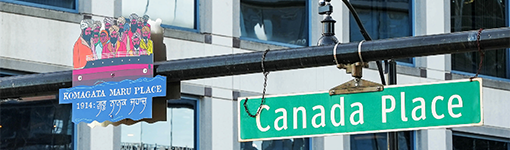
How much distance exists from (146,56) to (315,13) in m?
11.6

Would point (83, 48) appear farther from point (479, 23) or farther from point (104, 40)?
point (479, 23)

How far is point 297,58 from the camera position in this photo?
8.05m

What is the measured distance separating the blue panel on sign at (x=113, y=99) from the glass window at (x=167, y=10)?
356 inches

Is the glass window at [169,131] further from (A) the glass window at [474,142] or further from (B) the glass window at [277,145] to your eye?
(A) the glass window at [474,142]

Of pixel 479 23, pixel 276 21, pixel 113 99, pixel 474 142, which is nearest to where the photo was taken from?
pixel 113 99

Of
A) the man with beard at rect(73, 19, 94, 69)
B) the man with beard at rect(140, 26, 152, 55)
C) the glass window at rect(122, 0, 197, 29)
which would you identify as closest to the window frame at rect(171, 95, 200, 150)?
the glass window at rect(122, 0, 197, 29)

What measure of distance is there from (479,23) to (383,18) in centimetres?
305

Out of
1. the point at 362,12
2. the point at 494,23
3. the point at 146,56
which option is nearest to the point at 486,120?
the point at 494,23

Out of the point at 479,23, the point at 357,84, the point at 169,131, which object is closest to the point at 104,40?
the point at 357,84

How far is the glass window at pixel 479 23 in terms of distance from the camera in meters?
22.9

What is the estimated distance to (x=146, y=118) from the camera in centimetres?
884

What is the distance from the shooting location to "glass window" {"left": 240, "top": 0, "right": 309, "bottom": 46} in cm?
1966

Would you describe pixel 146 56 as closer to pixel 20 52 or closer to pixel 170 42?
pixel 20 52

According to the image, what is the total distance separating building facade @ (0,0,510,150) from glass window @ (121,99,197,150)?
0.06 feet
